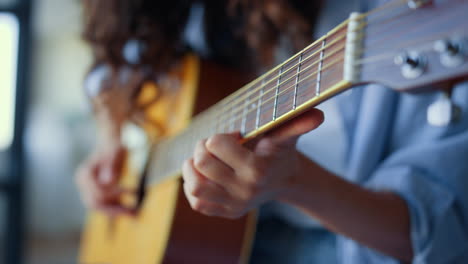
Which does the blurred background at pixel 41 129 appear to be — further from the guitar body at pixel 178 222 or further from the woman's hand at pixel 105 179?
the guitar body at pixel 178 222

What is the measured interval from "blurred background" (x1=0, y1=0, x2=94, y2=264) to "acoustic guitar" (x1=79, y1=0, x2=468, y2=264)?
0.88 meters

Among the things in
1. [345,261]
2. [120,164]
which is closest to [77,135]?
[120,164]

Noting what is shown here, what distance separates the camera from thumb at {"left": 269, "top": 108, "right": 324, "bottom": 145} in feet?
1.19

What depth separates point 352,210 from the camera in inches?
20.2

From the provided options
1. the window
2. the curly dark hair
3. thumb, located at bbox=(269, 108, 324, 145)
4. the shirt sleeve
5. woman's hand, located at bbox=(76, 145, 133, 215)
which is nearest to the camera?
thumb, located at bbox=(269, 108, 324, 145)

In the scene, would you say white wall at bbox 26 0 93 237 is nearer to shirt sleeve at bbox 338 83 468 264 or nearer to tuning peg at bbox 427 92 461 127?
shirt sleeve at bbox 338 83 468 264

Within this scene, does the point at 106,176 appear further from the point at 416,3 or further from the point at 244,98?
the point at 416,3

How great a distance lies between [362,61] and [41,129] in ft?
5.55

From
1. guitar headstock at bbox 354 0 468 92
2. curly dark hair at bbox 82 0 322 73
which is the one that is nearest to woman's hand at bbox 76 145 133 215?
curly dark hair at bbox 82 0 322 73

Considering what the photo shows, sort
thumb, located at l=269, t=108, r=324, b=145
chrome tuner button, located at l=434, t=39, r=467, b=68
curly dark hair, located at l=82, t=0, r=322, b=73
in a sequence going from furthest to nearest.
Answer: curly dark hair, located at l=82, t=0, r=322, b=73 < thumb, located at l=269, t=108, r=324, b=145 < chrome tuner button, located at l=434, t=39, r=467, b=68

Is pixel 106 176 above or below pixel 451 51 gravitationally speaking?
below

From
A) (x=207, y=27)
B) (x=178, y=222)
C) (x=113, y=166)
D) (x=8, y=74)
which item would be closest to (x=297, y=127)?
(x=178, y=222)

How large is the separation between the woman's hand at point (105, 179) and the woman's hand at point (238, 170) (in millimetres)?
448

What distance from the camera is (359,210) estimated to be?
513 mm
